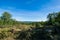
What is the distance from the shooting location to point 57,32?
15.8 metres

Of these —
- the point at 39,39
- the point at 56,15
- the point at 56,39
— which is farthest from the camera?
the point at 56,15

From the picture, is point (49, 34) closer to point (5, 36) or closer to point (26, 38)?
point (26, 38)

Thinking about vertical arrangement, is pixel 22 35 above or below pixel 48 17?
below

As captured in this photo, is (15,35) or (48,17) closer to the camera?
Result: (15,35)

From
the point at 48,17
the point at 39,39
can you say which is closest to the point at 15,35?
the point at 39,39

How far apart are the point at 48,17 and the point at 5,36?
871cm

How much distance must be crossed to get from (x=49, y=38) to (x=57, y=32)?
1.70 meters

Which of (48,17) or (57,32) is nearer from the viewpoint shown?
(57,32)

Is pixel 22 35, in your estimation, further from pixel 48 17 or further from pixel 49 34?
pixel 48 17

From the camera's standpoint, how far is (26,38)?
15680 mm

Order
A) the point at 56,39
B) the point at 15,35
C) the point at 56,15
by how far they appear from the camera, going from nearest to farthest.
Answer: the point at 56,39 < the point at 15,35 < the point at 56,15

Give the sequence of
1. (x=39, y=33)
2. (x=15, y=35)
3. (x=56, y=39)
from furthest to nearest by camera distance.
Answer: (x=15, y=35), (x=39, y=33), (x=56, y=39)

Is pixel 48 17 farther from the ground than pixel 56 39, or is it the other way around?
pixel 48 17

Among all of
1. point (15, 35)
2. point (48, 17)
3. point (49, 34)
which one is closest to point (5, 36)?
point (15, 35)
